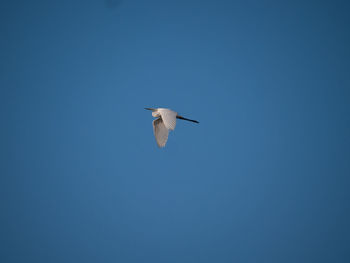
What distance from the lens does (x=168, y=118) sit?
455cm

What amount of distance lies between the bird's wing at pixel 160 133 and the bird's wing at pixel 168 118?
69cm

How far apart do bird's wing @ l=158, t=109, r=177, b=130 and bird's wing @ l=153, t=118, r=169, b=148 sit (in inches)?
27.3

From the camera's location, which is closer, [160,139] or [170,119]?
[170,119]

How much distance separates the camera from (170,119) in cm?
452

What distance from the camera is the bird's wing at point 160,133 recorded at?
5.34 metres

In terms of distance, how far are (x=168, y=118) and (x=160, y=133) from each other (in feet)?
3.03

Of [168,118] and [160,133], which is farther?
[160,133]

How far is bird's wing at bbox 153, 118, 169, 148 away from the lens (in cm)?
534

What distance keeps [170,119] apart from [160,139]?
3.01ft

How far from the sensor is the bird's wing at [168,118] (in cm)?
435

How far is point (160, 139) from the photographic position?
5367 mm

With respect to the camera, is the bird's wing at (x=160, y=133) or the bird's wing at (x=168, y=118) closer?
the bird's wing at (x=168, y=118)

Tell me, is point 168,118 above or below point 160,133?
below

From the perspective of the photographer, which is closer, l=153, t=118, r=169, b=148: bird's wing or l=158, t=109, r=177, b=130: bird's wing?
l=158, t=109, r=177, b=130: bird's wing
